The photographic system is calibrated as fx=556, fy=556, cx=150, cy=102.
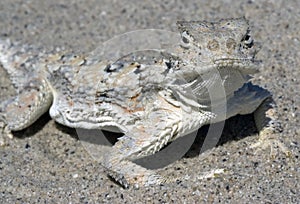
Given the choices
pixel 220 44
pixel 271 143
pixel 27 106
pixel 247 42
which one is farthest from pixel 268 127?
pixel 27 106

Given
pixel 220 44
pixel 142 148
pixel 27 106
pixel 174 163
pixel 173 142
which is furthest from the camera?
pixel 27 106

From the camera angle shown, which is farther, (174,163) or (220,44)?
(174,163)

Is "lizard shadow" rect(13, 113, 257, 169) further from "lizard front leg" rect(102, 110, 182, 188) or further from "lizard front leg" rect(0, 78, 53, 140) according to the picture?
"lizard front leg" rect(102, 110, 182, 188)

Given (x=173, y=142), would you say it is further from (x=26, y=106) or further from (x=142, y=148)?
(x=26, y=106)

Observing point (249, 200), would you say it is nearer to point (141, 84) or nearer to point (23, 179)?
point (141, 84)

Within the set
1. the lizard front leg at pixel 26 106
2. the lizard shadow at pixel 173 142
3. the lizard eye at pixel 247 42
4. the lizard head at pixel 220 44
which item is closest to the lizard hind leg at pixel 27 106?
the lizard front leg at pixel 26 106

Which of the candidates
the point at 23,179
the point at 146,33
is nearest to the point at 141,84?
the point at 23,179

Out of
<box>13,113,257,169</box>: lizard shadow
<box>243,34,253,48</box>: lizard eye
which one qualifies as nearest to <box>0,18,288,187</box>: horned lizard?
<box>243,34,253,48</box>: lizard eye

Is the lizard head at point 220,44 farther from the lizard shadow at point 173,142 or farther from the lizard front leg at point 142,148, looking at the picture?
the lizard shadow at point 173,142
